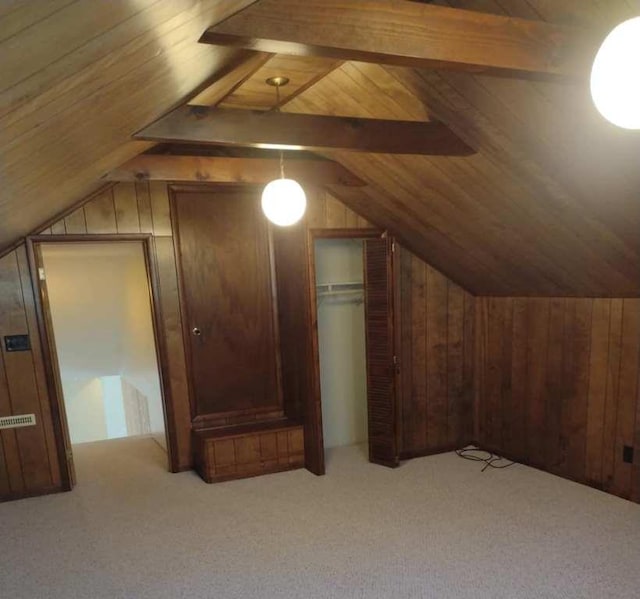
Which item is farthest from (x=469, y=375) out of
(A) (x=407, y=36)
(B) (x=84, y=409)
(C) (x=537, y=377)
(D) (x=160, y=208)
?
(B) (x=84, y=409)

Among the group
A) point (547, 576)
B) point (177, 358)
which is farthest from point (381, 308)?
point (547, 576)

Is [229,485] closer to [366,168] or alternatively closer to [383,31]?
[366,168]

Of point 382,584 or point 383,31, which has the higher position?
point 383,31

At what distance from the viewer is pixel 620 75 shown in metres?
1.03

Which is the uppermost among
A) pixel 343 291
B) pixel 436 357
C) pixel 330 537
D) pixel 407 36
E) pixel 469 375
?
pixel 407 36

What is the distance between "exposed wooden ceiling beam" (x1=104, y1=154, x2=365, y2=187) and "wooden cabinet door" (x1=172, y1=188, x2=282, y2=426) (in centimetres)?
53

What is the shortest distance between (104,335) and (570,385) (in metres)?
5.22

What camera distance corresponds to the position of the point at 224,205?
139 inches

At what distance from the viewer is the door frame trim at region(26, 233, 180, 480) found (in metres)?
3.15

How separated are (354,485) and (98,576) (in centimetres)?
166

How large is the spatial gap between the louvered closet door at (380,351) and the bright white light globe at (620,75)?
7.45ft

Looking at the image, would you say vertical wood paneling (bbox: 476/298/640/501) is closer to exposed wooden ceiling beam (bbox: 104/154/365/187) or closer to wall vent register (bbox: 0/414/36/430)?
exposed wooden ceiling beam (bbox: 104/154/365/187)

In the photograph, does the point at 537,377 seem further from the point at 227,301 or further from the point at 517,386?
the point at 227,301

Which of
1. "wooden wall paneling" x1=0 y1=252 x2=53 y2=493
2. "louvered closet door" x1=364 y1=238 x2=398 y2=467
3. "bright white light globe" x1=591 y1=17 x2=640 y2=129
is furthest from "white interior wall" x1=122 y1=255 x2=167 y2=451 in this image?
"bright white light globe" x1=591 y1=17 x2=640 y2=129
